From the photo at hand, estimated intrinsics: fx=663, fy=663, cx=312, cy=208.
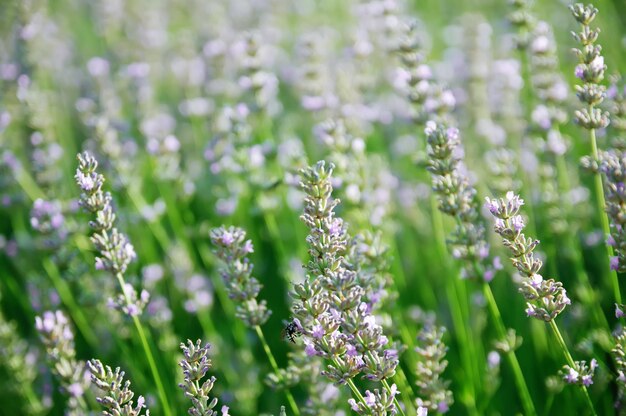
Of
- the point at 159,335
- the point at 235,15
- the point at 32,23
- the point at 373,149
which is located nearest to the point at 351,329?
the point at 159,335

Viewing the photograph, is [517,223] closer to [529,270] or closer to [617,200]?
[529,270]

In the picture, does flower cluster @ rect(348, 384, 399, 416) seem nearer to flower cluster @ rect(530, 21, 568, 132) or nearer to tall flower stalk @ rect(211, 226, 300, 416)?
tall flower stalk @ rect(211, 226, 300, 416)

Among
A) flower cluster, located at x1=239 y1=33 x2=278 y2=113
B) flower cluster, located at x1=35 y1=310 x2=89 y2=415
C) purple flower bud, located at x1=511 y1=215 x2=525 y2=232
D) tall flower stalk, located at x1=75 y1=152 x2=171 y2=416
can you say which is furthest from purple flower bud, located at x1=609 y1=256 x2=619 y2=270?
flower cluster, located at x1=239 y1=33 x2=278 y2=113

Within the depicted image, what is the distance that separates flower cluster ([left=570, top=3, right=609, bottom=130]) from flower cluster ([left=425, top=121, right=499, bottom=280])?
39 cm

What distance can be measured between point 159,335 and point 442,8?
4.47 m

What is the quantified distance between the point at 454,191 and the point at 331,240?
56cm

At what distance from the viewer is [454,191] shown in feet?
6.82

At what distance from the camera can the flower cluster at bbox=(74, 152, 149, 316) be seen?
191 cm

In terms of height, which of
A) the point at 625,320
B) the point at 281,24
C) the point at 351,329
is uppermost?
the point at 281,24

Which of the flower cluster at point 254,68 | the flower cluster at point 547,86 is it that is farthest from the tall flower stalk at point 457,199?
the flower cluster at point 254,68

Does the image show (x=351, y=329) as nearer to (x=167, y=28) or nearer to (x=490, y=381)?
(x=490, y=381)

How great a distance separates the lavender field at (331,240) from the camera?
5.93 feet

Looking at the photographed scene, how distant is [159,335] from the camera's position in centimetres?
312

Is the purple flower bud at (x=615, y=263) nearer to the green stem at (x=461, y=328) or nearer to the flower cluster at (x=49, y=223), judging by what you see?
the green stem at (x=461, y=328)
